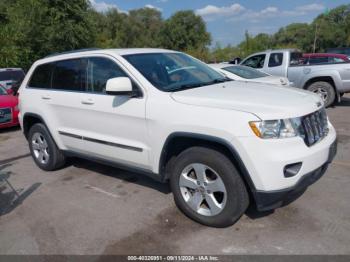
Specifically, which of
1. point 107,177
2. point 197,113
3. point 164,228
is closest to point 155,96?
point 197,113

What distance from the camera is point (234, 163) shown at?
3238 mm

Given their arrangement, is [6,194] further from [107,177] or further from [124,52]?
[124,52]

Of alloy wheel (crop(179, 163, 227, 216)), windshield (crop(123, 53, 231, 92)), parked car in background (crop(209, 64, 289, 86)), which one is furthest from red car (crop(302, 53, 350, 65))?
alloy wheel (crop(179, 163, 227, 216))

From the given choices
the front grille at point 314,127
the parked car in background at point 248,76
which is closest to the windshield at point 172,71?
the front grille at point 314,127

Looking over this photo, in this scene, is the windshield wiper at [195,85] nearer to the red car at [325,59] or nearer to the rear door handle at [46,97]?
the rear door handle at [46,97]

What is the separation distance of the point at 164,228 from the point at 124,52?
218 cm

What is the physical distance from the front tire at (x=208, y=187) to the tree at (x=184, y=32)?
186 ft

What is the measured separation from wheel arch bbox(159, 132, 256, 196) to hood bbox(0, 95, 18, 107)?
6425mm

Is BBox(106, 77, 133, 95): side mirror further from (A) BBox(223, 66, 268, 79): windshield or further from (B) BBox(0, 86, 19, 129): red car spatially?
(B) BBox(0, 86, 19, 129): red car

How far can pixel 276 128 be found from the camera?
3002 mm

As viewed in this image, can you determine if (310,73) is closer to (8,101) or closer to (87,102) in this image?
(87,102)

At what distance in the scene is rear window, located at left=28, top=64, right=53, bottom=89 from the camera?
5102mm

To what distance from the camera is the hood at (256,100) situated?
3.07 m

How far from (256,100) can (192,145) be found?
2.60 feet
